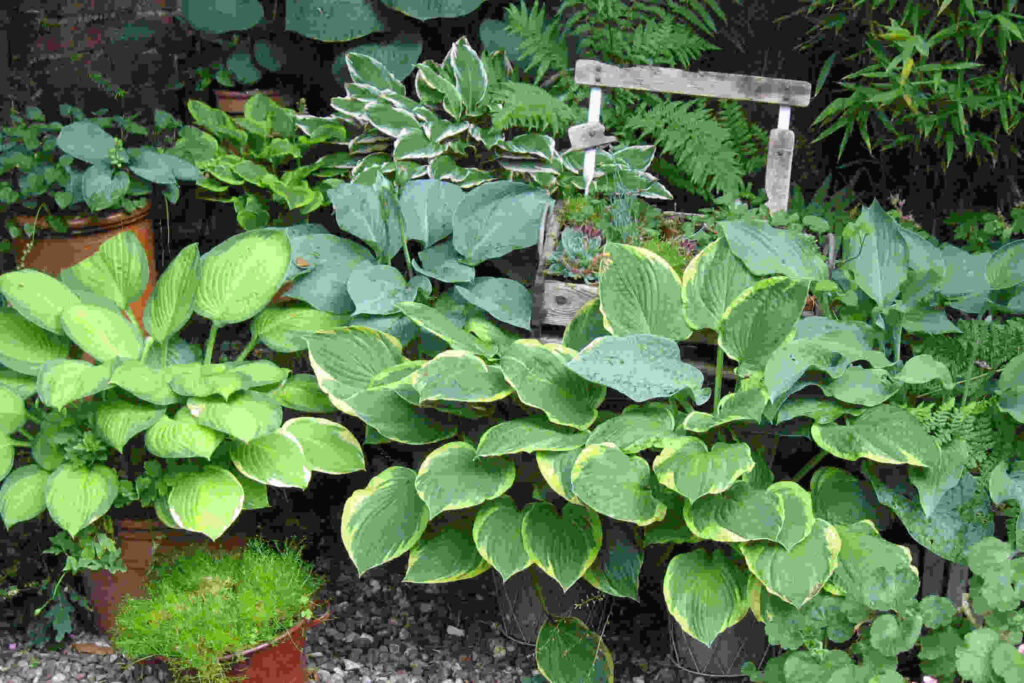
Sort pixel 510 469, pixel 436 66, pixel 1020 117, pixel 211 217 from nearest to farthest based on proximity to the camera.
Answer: pixel 510 469
pixel 1020 117
pixel 436 66
pixel 211 217

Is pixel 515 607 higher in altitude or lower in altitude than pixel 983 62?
lower

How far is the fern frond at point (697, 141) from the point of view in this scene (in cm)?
338

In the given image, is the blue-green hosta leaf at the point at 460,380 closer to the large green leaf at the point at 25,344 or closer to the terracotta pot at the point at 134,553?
the terracotta pot at the point at 134,553

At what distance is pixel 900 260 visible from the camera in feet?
9.20

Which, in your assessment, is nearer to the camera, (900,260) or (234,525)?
(900,260)

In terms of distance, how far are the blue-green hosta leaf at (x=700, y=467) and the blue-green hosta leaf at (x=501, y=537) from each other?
1.31 feet

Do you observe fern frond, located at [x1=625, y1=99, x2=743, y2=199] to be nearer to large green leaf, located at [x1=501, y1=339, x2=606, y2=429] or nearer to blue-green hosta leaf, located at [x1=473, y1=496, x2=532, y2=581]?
large green leaf, located at [x1=501, y1=339, x2=606, y2=429]

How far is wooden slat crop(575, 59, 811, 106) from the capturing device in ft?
10.5

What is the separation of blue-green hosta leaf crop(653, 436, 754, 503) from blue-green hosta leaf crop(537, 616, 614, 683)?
53cm

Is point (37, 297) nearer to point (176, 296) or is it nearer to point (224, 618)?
point (176, 296)

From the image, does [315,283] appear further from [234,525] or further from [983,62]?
[983,62]

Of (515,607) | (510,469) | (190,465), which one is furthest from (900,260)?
(190,465)

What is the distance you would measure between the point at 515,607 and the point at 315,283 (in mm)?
1123

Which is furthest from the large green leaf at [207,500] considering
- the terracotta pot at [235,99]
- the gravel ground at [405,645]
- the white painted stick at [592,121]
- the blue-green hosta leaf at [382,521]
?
the terracotta pot at [235,99]
